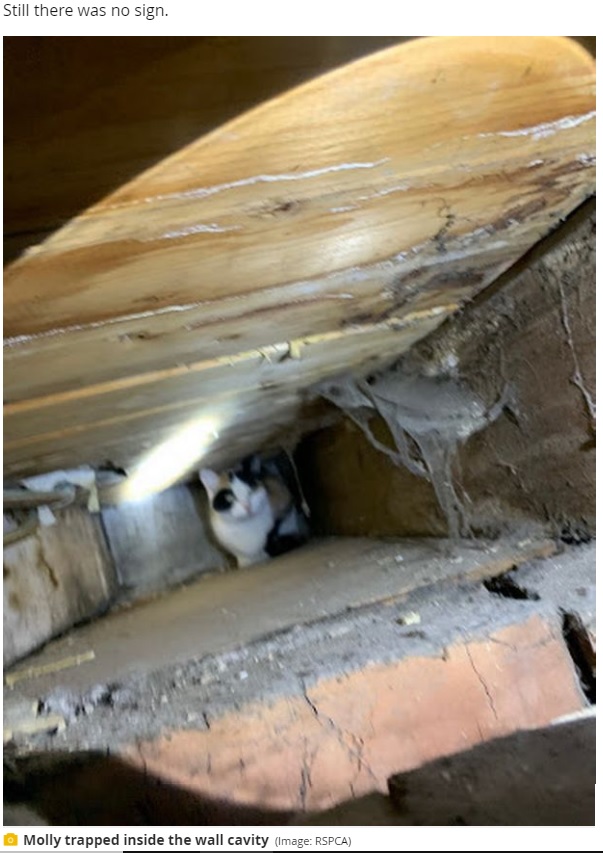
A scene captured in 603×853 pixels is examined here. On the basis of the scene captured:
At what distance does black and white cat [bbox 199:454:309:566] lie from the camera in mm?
1772

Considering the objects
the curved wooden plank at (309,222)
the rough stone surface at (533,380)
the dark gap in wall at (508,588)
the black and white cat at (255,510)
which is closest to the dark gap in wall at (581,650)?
the dark gap in wall at (508,588)

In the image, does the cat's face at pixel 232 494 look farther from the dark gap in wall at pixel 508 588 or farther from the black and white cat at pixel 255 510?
the dark gap in wall at pixel 508 588

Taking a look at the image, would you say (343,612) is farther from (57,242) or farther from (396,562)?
(57,242)

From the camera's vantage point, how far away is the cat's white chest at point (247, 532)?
1801mm

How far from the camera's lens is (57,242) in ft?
1.51

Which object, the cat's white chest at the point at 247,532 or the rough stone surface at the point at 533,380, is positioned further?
the cat's white chest at the point at 247,532

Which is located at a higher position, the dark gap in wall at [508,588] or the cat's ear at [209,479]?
the dark gap in wall at [508,588]

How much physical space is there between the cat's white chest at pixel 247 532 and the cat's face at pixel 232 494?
0.7 inches

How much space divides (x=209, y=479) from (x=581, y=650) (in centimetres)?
116

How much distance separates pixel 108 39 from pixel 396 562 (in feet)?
2.97

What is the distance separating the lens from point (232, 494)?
176 centimetres

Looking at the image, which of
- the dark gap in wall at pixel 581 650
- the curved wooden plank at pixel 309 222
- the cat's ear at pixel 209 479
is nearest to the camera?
the curved wooden plank at pixel 309 222

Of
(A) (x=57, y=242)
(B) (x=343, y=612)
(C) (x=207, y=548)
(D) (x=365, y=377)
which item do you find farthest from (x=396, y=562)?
(C) (x=207, y=548)

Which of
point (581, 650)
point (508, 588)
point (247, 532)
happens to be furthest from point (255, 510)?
point (581, 650)
